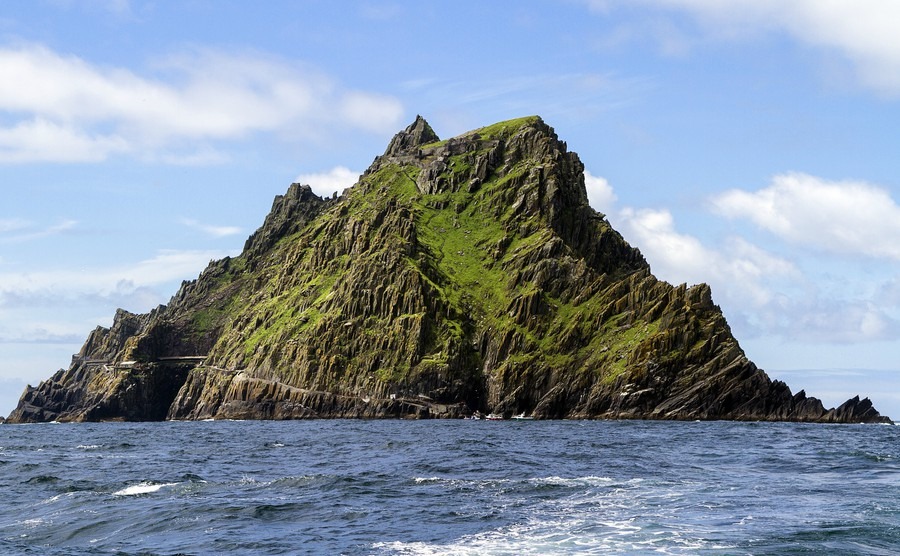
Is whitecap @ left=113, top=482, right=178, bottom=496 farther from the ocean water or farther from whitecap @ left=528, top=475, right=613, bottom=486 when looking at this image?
whitecap @ left=528, top=475, right=613, bottom=486

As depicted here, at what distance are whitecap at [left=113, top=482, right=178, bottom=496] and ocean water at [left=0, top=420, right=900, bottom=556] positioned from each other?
0.83ft

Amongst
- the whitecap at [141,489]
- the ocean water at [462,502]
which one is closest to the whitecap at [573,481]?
the ocean water at [462,502]

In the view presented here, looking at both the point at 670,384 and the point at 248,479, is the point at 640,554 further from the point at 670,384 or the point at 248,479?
the point at 670,384

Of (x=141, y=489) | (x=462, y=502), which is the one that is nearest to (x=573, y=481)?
(x=462, y=502)

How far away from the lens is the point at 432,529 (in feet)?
152

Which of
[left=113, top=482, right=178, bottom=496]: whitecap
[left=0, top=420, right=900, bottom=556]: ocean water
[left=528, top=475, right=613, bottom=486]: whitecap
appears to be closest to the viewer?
[left=0, top=420, right=900, bottom=556]: ocean water

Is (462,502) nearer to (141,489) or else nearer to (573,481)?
(573,481)

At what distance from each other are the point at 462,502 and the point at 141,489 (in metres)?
23.4

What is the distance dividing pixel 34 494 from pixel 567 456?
43979 mm

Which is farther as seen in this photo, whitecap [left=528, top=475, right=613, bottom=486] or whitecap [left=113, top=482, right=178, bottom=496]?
whitecap [left=528, top=475, right=613, bottom=486]

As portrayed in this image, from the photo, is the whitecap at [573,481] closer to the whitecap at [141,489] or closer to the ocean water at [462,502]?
the ocean water at [462,502]

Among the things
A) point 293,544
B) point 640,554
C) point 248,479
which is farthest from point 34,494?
point 640,554

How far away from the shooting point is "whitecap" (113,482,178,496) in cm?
6147

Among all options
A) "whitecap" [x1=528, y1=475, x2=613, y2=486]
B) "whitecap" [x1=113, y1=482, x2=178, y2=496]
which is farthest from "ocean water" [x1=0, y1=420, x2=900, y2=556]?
"whitecap" [x1=113, y1=482, x2=178, y2=496]
